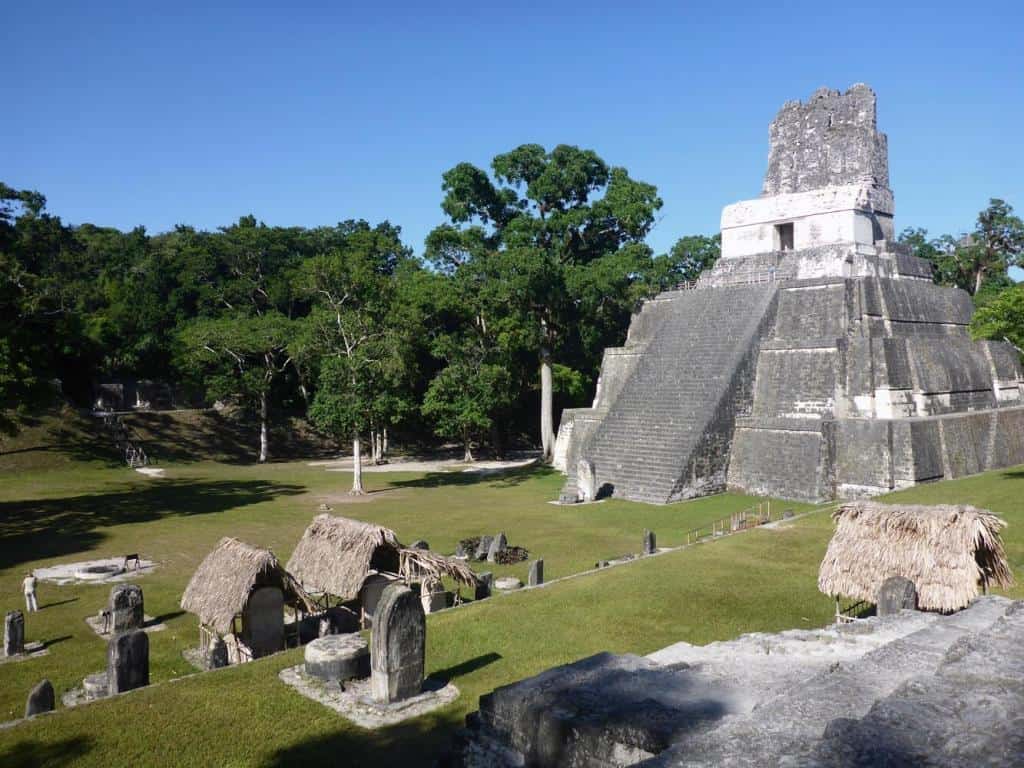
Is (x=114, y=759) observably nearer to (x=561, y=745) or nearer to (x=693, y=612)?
(x=561, y=745)

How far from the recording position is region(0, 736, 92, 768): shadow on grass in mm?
7184

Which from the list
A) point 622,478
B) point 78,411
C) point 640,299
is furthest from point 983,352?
point 78,411

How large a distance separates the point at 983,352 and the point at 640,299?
12.7 meters

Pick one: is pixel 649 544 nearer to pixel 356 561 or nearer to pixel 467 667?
pixel 356 561

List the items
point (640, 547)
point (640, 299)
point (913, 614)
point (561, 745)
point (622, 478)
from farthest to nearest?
point (640, 299)
point (622, 478)
point (640, 547)
point (913, 614)
point (561, 745)

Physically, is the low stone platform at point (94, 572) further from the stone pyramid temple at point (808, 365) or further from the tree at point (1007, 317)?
the tree at point (1007, 317)

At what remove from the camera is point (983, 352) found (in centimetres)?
2698

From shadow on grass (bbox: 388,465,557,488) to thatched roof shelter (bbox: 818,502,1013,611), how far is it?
56.2 ft

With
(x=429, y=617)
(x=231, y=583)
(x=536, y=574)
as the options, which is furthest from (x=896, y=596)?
(x=231, y=583)

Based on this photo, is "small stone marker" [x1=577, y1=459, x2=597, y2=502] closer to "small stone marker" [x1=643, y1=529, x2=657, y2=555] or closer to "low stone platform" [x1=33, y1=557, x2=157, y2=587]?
"small stone marker" [x1=643, y1=529, x2=657, y2=555]

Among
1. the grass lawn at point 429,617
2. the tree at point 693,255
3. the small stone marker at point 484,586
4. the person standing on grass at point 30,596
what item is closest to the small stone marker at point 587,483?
the grass lawn at point 429,617

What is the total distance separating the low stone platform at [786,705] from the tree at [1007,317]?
15.6 metres

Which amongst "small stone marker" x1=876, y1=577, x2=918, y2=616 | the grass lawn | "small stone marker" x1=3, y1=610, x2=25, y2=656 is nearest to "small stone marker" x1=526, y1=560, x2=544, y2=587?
the grass lawn

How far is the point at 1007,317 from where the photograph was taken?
2108cm
